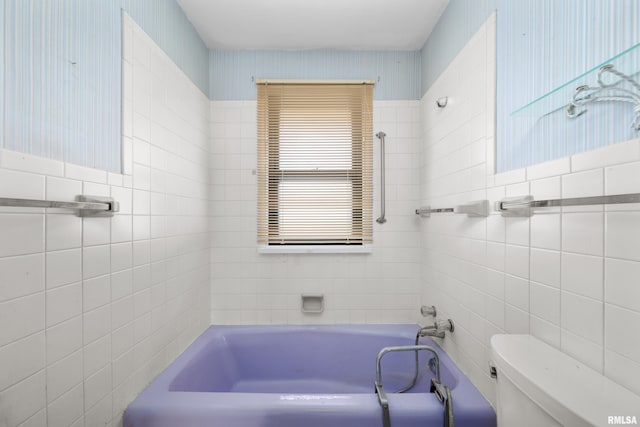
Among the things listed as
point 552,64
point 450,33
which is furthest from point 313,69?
point 552,64

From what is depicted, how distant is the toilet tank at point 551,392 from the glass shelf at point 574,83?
2.31 ft

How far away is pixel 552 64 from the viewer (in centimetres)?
89

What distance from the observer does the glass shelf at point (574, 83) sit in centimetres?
65

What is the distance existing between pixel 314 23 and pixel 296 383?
90.5 inches

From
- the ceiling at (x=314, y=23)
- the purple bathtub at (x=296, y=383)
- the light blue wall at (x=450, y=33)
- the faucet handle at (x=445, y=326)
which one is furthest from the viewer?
the ceiling at (x=314, y=23)

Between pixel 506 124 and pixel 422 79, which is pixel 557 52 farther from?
pixel 422 79

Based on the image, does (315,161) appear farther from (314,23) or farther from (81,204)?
(81,204)

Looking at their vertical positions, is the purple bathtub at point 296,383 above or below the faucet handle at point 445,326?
below

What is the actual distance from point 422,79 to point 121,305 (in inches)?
86.9

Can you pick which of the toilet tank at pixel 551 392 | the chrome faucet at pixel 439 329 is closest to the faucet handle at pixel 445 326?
the chrome faucet at pixel 439 329

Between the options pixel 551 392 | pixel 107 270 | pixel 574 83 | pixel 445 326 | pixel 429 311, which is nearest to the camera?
pixel 551 392

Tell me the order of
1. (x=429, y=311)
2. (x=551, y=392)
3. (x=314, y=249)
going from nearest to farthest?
(x=551, y=392) < (x=429, y=311) < (x=314, y=249)

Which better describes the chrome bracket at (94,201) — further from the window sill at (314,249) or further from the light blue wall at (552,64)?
the light blue wall at (552,64)

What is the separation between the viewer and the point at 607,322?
28.0 inches
